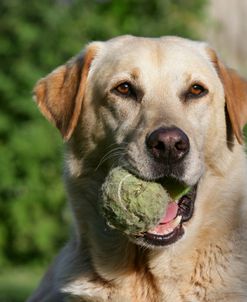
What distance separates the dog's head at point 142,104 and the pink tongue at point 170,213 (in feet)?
0.29

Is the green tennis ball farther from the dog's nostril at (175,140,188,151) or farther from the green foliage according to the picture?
the green foliage

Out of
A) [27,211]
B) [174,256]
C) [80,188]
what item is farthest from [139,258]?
[27,211]

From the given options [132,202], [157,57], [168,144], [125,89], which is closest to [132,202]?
[132,202]

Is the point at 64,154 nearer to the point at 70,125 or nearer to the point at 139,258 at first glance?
the point at 70,125

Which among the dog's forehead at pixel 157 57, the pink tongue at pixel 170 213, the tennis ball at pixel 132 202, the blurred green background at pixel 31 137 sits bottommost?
the blurred green background at pixel 31 137

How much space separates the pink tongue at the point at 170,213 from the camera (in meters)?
5.41

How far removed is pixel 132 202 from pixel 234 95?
3.74 ft

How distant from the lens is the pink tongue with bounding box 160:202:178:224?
541cm

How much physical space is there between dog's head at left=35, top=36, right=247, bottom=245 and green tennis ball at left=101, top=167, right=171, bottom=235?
8cm

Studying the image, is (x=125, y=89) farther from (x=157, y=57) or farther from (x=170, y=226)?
(x=170, y=226)

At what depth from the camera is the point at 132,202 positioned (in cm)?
527

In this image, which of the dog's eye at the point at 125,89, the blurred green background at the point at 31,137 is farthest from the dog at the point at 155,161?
the blurred green background at the point at 31,137

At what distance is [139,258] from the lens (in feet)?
18.9

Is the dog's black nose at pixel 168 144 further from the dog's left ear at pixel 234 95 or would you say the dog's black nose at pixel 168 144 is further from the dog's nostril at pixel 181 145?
the dog's left ear at pixel 234 95
